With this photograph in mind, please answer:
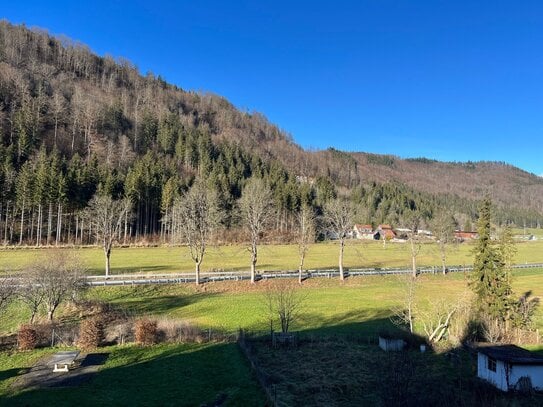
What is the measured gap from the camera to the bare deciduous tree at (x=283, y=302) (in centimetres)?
3233

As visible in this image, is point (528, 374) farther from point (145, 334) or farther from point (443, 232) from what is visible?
point (443, 232)

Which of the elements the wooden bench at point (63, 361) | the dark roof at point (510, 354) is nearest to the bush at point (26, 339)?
the wooden bench at point (63, 361)

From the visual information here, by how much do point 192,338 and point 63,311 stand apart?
1529cm

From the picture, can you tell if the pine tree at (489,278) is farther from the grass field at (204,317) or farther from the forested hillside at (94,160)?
the forested hillside at (94,160)

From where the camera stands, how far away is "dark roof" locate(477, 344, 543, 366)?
2195 cm

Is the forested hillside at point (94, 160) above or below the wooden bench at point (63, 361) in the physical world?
above

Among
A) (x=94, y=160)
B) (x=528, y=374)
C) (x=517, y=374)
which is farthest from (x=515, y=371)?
(x=94, y=160)

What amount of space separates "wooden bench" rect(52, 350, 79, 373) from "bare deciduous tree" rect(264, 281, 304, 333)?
13482mm

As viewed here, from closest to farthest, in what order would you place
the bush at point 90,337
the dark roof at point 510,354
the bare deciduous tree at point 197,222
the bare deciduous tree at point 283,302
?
the dark roof at point 510,354 < the bush at point 90,337 < the bare deciduous tree at point 283,302 < the bare deciduous tree at point 197,222

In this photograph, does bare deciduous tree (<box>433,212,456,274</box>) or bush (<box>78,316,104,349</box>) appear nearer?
bush (<box>78,316,104,349</box>)

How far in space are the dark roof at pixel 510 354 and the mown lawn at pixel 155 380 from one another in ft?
43.1

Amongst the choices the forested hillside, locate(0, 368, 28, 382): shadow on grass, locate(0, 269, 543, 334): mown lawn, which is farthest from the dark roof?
the forested hillside

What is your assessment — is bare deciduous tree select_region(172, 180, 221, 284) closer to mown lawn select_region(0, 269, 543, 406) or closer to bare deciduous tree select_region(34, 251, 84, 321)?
mown lawn select_region(0, 269, 543, 406)

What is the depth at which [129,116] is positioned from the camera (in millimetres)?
164875
